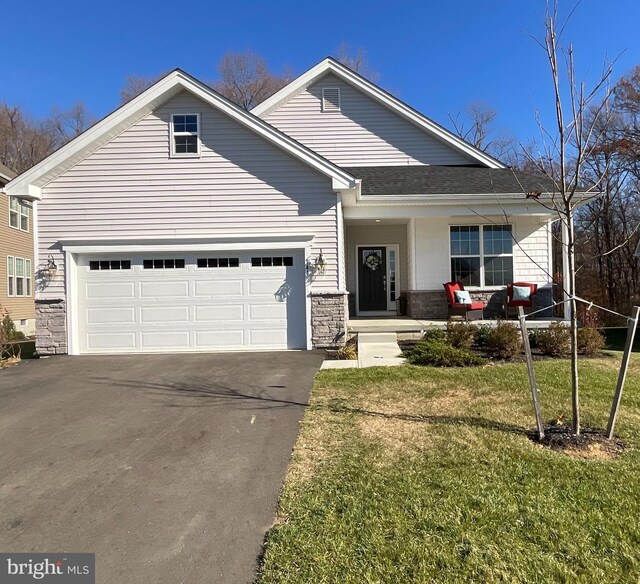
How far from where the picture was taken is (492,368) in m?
7.34

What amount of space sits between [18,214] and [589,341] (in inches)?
944

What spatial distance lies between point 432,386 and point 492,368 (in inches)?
65.6

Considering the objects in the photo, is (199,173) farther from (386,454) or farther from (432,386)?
(386,454)

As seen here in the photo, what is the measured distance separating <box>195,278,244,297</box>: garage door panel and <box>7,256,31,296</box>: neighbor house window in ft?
48.6

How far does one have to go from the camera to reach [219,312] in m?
9.76

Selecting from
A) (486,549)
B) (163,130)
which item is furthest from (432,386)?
(163,130)

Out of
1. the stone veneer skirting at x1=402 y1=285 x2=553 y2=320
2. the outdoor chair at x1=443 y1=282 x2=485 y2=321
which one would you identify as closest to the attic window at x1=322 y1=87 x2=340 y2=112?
the stone veneer skirting at x1=402 y1=285 x2=553 y2=320

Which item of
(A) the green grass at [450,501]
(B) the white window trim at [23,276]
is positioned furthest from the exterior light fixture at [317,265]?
(B) the white window trim at [23,276]

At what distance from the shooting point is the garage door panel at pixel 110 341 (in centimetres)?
977

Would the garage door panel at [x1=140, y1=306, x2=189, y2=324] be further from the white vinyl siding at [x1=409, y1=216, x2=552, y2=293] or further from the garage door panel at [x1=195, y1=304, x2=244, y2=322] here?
the white vinyl siding at [x1=409, y1=216, x2=552, y2=293]

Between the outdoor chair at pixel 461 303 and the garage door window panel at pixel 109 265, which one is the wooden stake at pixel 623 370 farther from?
the garage door window panel at pixel 109 265

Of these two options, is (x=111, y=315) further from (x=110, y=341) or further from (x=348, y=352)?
(x=348, y=352)

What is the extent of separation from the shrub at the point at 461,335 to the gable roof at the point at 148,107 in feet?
12.3

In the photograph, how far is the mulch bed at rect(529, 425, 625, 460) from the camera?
3.85 metres
